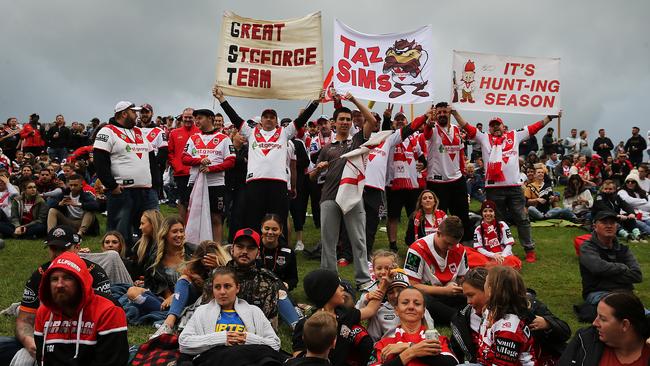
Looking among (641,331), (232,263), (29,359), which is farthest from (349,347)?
(29,359)

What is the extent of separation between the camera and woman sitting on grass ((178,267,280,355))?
5.27m

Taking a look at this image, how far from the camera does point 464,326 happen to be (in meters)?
5.42

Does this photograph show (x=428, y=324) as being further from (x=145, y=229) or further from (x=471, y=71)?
(x=471, y=71)

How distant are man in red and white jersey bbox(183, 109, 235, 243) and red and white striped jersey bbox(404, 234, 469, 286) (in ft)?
12.7

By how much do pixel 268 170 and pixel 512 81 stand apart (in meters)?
5.29

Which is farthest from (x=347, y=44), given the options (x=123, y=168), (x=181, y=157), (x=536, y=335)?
(x=536, y=335)

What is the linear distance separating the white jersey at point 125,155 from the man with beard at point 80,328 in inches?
174

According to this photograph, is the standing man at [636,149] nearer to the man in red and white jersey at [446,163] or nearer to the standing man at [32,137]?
the man in red and white jersey at [446,163]

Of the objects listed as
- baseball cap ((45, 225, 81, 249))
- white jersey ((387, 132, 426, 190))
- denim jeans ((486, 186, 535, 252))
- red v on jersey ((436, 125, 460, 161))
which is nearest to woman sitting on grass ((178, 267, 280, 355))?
baseball cap ((45, 225, 81, 249))

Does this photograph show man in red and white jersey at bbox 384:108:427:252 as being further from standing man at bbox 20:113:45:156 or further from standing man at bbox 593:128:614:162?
standing man at bbox 593:128:614:162

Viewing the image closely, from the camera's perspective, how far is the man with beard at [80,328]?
14.8 ft

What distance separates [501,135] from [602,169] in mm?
14351

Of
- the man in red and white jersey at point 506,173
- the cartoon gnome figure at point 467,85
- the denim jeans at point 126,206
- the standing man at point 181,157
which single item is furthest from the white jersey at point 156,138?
the man in red and white jersey at point 506,173

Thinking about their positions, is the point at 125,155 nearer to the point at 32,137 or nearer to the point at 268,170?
the point at 268,170
